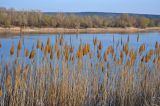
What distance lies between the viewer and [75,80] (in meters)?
5.24

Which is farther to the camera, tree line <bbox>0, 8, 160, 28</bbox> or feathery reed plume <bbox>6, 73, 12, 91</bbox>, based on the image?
tree line <bbox>0, 8, 160, 28</bbox>

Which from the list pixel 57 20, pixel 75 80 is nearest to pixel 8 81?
pixel 75 80

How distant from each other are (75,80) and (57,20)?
2993 cm

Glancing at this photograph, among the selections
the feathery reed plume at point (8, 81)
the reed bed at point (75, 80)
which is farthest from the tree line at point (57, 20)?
the feathery reed plume at point (8, 81)


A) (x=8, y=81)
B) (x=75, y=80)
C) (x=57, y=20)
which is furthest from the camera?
(x=57, y=20)

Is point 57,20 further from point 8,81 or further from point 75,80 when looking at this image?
point 8,81

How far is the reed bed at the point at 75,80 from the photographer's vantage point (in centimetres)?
500

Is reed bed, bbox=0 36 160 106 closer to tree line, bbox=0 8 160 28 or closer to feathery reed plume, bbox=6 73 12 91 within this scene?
feathery reed plume, bbox=6 73 12 91

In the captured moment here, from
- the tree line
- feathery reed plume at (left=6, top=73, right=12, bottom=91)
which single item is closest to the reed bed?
feathery reed plume at (left=6, top=73, right=12, bottom=91)

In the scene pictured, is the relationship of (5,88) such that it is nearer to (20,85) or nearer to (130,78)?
(20,85)

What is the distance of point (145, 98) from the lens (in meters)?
5.45

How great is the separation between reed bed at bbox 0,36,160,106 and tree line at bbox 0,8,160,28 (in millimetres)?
22221

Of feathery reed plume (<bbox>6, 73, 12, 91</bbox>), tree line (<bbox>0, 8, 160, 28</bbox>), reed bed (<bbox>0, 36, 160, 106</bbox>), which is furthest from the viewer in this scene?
tree line (<bbox>0, 8, 160, 28</bbox>)

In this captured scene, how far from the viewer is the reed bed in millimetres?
5000
